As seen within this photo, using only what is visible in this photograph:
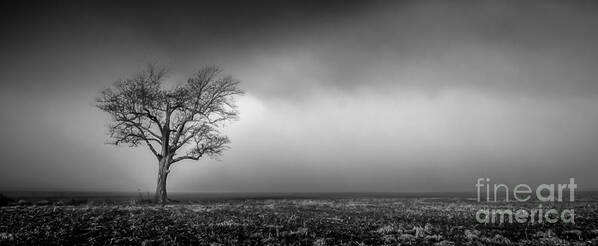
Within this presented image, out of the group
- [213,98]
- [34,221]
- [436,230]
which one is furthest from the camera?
[213,98]

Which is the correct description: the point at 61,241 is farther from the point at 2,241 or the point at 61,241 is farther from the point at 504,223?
the point at 504,223

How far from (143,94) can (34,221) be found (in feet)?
75.5

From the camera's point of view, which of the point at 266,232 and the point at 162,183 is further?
the point at 162,183

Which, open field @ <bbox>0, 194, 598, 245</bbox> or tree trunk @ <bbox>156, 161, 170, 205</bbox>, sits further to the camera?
tree trunk @ <bbox>156, 161, 170, 205</bbox>

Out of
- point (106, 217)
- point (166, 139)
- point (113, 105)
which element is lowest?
point (106, 217)

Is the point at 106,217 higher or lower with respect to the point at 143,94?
lower

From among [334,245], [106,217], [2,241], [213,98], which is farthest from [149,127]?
[334,245]

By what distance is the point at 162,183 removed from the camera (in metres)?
40.6

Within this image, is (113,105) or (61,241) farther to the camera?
(113,105)

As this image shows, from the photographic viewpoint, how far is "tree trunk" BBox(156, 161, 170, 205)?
40.2 meters

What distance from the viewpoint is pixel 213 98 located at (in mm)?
43781

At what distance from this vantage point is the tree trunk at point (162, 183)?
1581 inches

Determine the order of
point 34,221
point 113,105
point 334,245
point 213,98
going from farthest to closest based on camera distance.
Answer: point 213,98
point 113,105
point 34,221
point 334,245

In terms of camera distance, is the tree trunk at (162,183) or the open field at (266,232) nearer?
the open field at (266,232)
